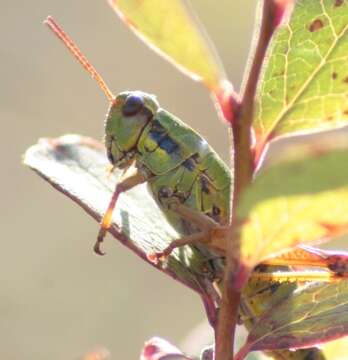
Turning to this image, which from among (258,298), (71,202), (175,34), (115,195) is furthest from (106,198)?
(71,202)

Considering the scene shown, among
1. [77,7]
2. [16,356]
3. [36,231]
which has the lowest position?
[16,356]

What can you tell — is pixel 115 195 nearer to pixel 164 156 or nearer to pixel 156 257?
pixel 156 257

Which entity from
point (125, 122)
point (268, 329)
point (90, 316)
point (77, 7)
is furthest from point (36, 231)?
point (268, 329)

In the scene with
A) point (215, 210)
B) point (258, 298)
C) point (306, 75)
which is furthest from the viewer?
point (215, 210)

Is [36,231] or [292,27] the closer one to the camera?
[292,27]

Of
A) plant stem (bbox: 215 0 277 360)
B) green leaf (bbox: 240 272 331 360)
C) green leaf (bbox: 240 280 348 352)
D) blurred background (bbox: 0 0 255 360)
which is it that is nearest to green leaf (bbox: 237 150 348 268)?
plant stem (bbox: 215 0 277 360)

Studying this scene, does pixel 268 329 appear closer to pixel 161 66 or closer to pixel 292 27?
pixel 292 27
